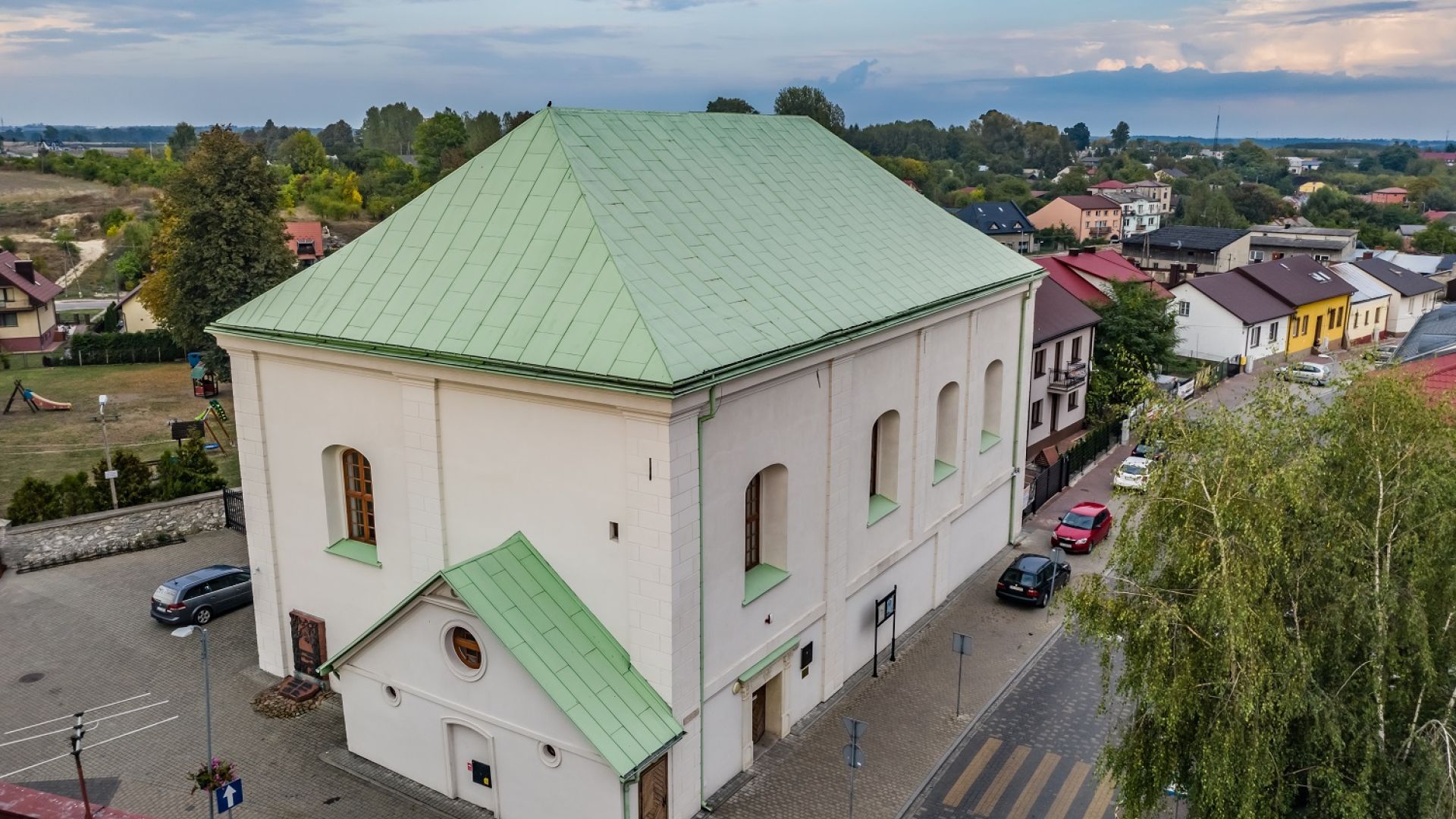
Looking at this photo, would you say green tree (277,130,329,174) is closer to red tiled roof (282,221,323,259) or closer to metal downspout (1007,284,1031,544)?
red tiled roof (282,221,323,259)

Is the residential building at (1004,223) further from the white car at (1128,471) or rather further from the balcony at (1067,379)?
the white car at (1128,471)

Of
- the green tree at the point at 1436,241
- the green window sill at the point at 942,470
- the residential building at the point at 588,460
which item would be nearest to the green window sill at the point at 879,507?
the residential building at the point at 588,460

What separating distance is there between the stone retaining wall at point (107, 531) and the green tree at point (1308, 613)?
30.0 meters

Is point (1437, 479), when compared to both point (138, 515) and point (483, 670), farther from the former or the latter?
point (138, 515)

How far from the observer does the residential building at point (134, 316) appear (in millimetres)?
75188

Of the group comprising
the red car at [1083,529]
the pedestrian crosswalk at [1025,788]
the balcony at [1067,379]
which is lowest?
the pedestrian crosswalk at [1025,788]

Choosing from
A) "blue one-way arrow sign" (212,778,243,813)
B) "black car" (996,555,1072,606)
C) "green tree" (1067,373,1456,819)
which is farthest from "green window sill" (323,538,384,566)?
"black car" (996,555,1072,606)

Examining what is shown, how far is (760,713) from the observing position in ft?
73.6

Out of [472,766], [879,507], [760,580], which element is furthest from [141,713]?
[879,507]

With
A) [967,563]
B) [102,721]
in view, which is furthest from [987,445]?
[102,721]

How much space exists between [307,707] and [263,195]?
3932 cm

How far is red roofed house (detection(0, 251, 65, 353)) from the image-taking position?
7119cm

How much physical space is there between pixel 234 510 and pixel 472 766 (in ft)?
63.6

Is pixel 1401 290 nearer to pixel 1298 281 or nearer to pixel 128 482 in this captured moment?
pixel 1298 281
